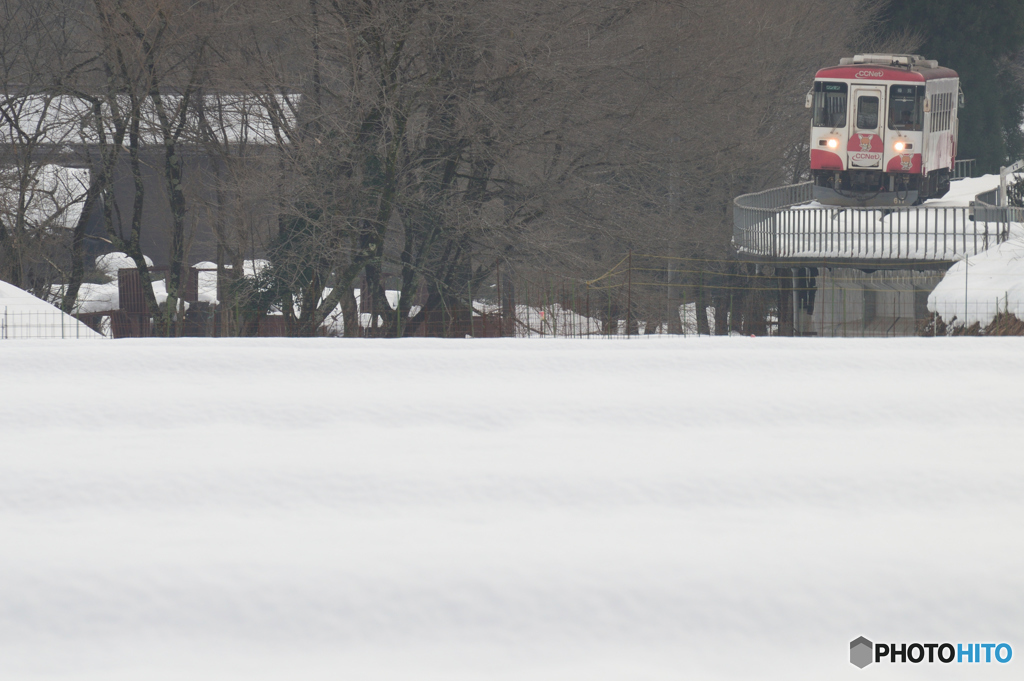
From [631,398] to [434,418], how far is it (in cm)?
153

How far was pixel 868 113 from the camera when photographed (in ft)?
86.5

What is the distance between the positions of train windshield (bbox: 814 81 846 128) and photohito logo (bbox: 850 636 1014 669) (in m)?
22.7

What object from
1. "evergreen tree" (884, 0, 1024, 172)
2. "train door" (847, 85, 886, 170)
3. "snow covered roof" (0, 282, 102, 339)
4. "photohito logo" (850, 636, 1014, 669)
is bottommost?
"photohito logo" (850, 636, 1014, 669)

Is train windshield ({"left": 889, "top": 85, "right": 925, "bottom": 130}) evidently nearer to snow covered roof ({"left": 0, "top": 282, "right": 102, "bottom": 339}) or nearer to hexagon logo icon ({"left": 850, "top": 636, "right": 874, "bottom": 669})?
snow covered roof ({"left": 0, "top": 282, "right": 102, "bottom": 339})

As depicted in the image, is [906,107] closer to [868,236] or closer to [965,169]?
[868,236]

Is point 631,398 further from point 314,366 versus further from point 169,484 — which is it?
point 169,484

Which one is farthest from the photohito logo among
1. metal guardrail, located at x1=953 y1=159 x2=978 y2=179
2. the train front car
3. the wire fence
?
metal guardrail, located at x1=953 y1=159 x2=978 y2=179

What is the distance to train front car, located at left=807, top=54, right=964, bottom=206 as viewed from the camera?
2603 centimetres

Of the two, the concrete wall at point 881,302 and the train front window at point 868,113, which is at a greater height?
the train front window at point 868,113

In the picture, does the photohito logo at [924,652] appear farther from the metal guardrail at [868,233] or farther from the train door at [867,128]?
the train door at [867,128]

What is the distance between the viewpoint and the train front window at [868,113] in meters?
26.2

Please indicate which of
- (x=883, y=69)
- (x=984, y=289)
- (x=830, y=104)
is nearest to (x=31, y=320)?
(x=984, y=289)

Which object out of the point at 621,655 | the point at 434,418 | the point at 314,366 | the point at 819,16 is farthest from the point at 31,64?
the point at 819,16

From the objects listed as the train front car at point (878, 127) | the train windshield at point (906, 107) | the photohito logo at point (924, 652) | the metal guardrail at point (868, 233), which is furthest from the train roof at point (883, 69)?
the photohito logo at point (924, 652)
